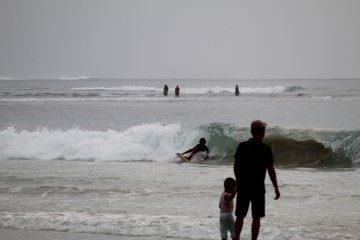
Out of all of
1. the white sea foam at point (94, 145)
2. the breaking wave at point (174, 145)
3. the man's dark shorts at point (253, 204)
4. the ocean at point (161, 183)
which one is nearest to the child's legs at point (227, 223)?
the man's dark shorts at point (253, 204)

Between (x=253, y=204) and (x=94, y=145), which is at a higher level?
(x=253, y=204)

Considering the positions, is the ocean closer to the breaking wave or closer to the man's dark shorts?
the breaking wave

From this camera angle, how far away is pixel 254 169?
21.7 ft

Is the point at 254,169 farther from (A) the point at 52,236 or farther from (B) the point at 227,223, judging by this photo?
(A) the point at 52,236

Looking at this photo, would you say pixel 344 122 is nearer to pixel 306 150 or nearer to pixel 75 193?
pixel 306 150

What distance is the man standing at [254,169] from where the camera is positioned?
6605 mm

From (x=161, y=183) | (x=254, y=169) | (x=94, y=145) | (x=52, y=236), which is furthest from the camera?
(x=94, y=145)

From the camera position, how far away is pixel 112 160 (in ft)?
60.7

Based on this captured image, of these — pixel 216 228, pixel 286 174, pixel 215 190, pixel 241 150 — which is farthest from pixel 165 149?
pixel 241 150

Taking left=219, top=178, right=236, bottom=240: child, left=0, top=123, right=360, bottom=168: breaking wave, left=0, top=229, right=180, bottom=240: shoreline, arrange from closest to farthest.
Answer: left=219, top=178, right=236, bottom=240: child, left=0, top=229, right=180, bottom=240: shoreline, left=0, top=123, right=360, bottom=168: breaking wave

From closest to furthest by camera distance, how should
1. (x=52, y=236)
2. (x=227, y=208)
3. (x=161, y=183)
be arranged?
(x=227, y=208) → (x=52, y=236) → (x=161, y=183)

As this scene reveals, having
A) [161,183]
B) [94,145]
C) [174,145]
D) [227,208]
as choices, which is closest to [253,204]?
[227,208]

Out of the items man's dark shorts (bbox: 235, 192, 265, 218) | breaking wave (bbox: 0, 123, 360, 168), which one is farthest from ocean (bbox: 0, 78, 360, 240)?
man's dark shorts (bbox: 235, 192, 265, 218)

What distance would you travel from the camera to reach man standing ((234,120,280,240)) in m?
6.61
